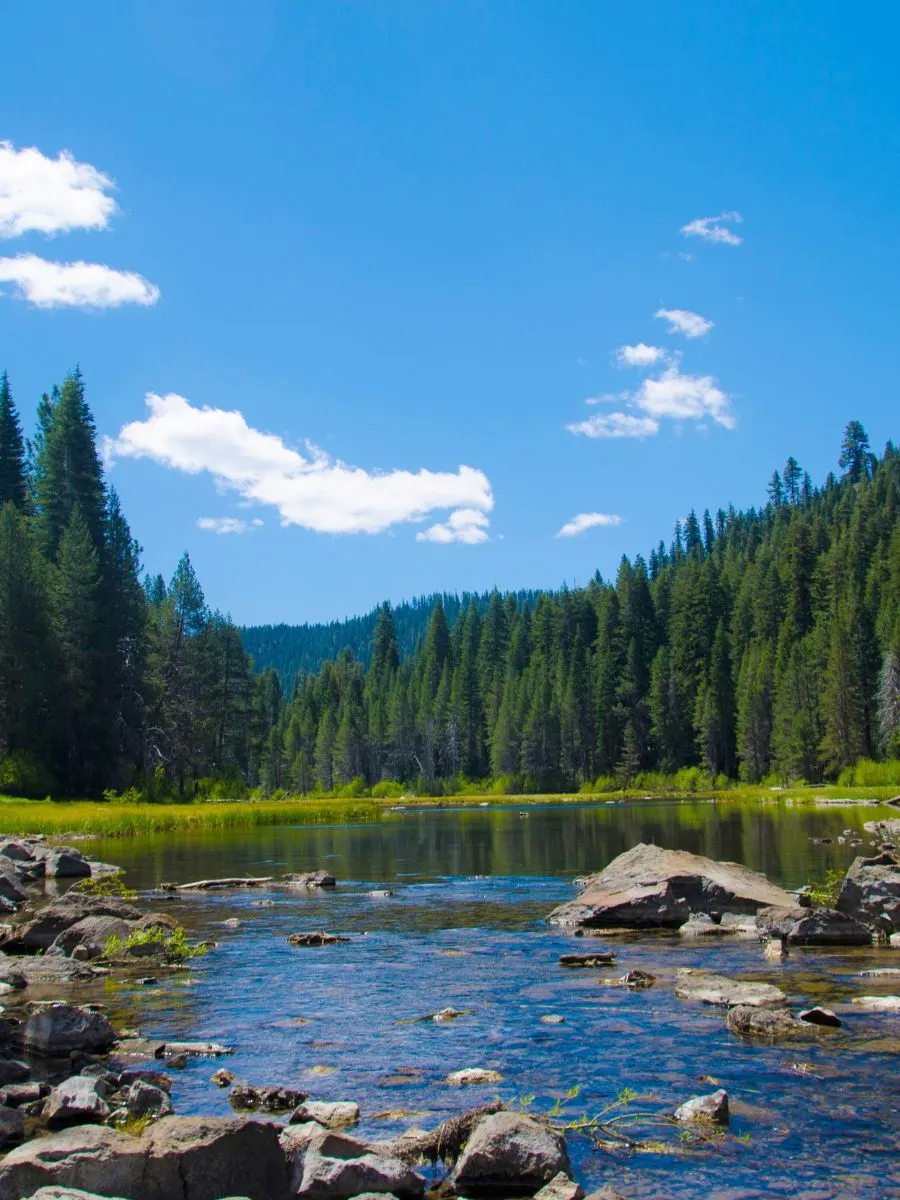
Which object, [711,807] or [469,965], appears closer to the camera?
[469,965]

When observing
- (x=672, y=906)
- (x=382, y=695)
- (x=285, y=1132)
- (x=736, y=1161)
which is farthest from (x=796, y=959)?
(x=382, y=695)

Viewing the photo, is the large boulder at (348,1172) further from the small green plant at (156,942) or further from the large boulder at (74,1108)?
the small green plant at (156,942)

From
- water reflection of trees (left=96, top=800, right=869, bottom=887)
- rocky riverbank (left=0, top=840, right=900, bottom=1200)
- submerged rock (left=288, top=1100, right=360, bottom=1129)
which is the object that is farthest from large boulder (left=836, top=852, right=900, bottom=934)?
submerged rock (left=288, top=1100, right=360, bottom=1129)

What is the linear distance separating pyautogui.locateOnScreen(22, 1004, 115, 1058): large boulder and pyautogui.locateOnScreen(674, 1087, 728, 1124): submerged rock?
739 centimetres

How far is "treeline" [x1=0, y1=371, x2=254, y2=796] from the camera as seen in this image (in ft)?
226

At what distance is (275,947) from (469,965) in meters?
4.63

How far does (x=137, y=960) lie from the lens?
765 inches

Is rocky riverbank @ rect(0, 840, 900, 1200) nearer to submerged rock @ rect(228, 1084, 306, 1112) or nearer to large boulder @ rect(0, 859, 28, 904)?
submerged rock @ rect(228, 1084, 306, 1112)

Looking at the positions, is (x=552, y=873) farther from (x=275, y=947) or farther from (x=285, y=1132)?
(x=285, y=1132)

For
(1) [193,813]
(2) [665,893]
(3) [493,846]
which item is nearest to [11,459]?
(1) [193,813]

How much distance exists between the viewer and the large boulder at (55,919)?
2058 centimetres

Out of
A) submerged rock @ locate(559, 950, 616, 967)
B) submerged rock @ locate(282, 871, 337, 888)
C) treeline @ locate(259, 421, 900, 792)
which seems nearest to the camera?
submerged rock @ locate(559, 950, 616, 967)

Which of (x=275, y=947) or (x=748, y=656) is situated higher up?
(x=748, y=656)

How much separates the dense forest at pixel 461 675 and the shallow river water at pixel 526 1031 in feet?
158
